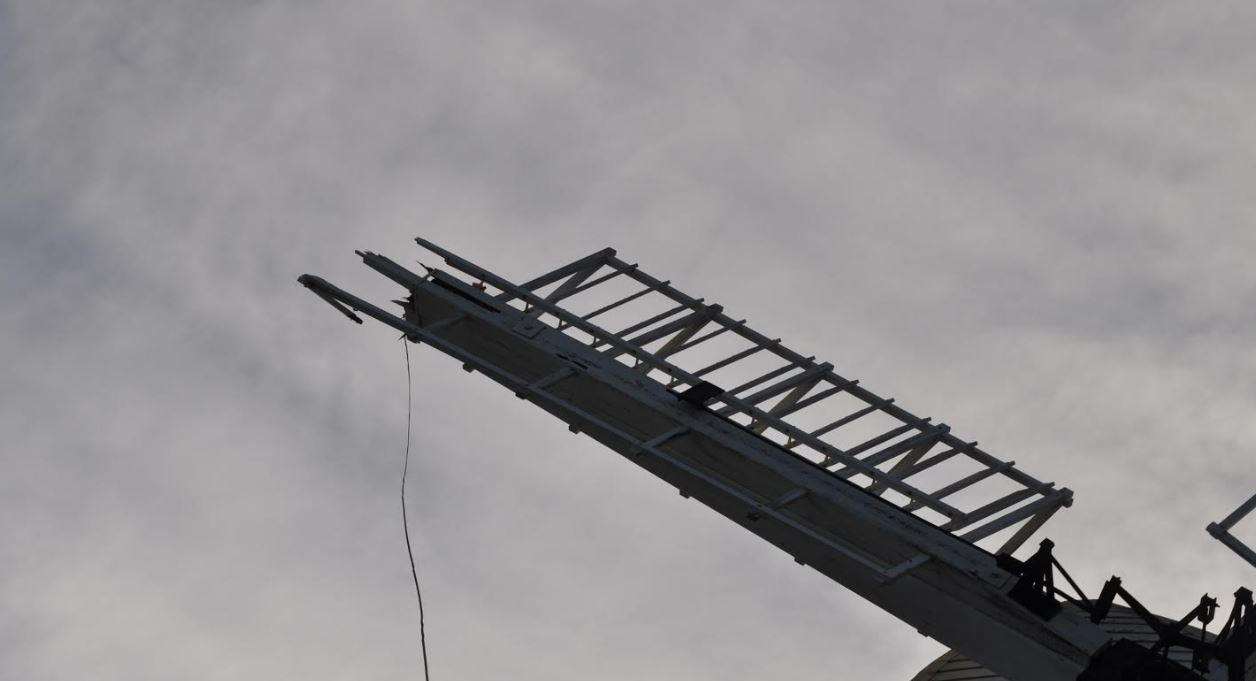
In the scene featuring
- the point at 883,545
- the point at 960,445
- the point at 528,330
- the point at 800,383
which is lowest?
the point at 883,545

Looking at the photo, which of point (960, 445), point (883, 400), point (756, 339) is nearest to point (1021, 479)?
point (960, 445)

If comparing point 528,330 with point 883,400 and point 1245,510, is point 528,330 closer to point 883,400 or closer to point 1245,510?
point 883,400

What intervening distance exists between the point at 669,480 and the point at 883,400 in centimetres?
243

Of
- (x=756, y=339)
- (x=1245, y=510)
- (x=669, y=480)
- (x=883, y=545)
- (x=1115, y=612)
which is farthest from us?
(x=1115, y=612)

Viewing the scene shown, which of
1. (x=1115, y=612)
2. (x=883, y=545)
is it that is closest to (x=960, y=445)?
(x=883, y=545)

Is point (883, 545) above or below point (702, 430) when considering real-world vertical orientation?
below

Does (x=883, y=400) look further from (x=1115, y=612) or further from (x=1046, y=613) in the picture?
(x=1115, y=612)

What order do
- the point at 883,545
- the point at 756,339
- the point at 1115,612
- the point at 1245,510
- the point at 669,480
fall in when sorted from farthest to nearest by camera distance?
1. the point at 1115,612
2. the point at 756,339
3. the point at 669,480
4. the point at 883,545
5. the point at 1245,510

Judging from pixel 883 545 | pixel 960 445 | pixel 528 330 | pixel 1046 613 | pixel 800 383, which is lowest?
pixel 1046 613

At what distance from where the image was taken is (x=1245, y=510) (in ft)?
40.5

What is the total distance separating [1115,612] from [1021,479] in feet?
17.6

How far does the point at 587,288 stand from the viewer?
16.1 m

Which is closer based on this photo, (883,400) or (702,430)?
(702,430)

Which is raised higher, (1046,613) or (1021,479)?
(1021,479)
